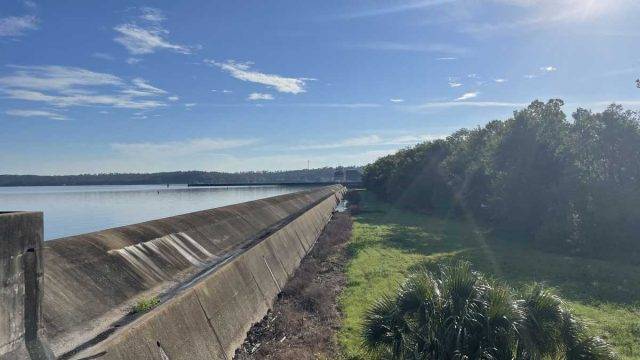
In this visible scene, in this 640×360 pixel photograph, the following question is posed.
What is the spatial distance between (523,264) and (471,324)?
1896 centimetres

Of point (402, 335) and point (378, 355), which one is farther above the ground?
point (402, 335)

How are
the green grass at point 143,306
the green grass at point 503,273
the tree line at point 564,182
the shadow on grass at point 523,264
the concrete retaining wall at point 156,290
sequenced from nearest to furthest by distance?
the concrete retaining wall at point 156,290 → the green grass at point 143,306 → the green grass at point 503,273 → the shadow on grass at point 523,264 → the tree line at point 564,182

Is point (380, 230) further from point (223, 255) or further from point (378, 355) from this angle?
point (378, 355)

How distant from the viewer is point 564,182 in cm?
3484

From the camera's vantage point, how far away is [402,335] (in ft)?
28.6

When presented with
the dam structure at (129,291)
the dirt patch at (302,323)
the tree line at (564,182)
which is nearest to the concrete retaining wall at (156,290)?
the dam structure at (129,291)

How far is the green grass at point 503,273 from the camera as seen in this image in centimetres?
1437

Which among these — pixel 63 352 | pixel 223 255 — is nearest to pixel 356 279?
pixel 223 255

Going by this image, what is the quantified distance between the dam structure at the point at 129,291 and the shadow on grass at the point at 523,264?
8.24m

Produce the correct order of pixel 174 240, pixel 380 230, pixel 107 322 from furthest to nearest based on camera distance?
pixel 380 230 < pixel 174 240 < pixel 107 322

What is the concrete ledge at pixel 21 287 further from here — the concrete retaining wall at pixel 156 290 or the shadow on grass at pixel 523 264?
the shadow on grass at pixel 523 264

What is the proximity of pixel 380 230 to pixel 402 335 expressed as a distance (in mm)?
32411

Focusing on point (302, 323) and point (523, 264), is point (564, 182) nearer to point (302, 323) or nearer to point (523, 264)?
point (523, 264)

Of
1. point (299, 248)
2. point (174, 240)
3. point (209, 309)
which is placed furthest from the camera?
point (299, 248)
